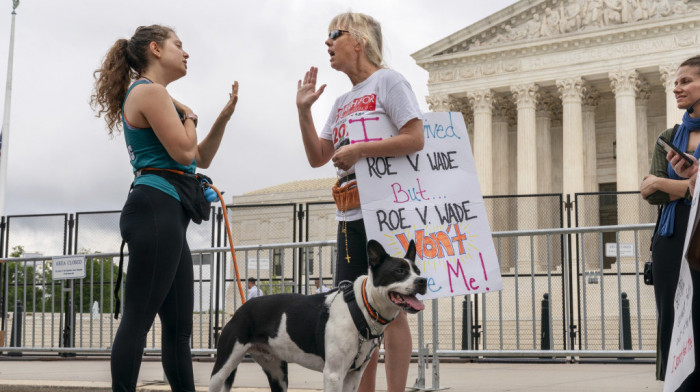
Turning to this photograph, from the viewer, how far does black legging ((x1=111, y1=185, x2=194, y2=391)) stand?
12.0ft

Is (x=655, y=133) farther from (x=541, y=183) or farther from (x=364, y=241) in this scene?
(x=364, y=241)

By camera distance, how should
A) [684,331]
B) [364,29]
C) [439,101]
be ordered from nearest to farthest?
[684,331] → [364,29] → [439,101]

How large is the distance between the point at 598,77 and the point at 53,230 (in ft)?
95.4

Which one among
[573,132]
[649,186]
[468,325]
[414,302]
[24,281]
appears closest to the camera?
[414,302]

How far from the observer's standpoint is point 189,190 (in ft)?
12.7

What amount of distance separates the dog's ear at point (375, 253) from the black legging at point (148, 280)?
0.85 meters

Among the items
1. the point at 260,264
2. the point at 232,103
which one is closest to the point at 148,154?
the point at 232,103

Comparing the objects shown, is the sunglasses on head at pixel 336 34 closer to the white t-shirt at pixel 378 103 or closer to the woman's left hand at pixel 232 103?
the white t-shirt at pixel 378 103

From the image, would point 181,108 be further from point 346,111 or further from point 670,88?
point 670,88

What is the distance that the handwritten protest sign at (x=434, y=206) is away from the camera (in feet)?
13.8

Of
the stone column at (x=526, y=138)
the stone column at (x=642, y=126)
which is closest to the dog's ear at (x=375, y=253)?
the stone column at (x=526, y=138)

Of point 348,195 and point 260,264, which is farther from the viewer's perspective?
point 260,264

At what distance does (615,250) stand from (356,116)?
5.31m

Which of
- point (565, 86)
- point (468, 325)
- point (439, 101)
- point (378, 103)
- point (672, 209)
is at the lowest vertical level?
point (468, 325)
